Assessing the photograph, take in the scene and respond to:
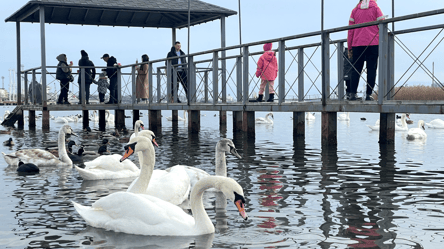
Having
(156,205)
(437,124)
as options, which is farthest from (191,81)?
(156,205)

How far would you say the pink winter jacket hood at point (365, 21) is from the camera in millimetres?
12672

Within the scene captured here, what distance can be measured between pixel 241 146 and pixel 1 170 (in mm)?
7286

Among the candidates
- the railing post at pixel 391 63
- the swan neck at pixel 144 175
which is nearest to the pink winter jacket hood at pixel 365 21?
the railing post at pixel 391 63

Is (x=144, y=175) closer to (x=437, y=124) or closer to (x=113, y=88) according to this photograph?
(x=113, y=88)

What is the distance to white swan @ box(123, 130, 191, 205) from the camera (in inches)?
289

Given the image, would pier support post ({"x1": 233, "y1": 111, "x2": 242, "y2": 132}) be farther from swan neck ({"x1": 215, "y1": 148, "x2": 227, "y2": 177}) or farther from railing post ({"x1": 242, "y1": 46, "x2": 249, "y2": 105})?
swan neck ({"x1": 215, "y1": 148, "x2": 227, "y2": 177})

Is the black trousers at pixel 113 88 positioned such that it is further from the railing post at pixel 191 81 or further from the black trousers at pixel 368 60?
the black trousers at pixel 368 60

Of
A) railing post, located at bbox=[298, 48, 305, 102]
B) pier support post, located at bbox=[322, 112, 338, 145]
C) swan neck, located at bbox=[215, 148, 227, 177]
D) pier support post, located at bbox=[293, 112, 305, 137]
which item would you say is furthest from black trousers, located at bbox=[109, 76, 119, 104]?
swan neck, located at bbox=[215, 148, 227, 177]

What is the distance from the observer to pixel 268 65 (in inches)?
677

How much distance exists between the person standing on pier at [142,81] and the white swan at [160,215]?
1846 centimetres

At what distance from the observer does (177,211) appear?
6.17 metres

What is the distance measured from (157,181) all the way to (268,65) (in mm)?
9845

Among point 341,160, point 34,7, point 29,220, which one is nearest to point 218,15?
point 34,7

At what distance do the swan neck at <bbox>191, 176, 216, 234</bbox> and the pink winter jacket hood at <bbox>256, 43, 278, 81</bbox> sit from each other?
1134 cm
